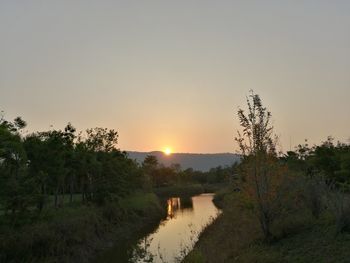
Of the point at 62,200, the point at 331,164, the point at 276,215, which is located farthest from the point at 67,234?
the point at 331,164

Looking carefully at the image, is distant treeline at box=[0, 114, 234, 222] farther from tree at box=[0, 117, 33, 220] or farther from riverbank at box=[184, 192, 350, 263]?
riverbank at box=[184, 192, 350, 263]

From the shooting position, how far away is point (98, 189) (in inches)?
1465

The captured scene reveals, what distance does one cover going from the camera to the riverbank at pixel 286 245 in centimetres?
1343

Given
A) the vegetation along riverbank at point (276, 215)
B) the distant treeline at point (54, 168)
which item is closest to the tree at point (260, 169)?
the vegetation along riverbank at point (276, 215)

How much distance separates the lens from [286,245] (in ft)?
50.4

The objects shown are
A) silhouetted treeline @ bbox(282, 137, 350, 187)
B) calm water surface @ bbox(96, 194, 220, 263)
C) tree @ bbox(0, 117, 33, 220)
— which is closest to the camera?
tree @ bbox(0, 117, 33, 220)

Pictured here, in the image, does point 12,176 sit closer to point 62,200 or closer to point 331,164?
point 62,200

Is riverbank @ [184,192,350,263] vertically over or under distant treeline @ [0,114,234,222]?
under

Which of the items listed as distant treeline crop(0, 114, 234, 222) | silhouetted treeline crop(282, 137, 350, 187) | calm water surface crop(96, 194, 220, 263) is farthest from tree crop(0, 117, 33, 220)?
silhouetted treeline crop(282, 137, 350, 187)

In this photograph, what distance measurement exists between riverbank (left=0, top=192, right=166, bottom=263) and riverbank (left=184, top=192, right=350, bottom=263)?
28.2ft

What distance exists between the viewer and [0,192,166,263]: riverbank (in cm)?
2092

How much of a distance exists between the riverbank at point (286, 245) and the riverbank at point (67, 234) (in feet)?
28.2

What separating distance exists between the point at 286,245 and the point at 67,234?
14.2 meters

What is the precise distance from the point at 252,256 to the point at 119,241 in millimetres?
18364
